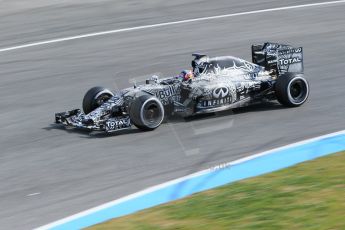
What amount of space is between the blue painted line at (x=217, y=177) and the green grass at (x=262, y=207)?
0.46 meters

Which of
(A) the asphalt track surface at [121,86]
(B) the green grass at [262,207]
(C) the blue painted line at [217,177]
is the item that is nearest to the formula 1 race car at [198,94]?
(A) the asphalt track surface at [121,86]

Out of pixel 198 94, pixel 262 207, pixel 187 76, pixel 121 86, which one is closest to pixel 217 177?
pixel 262 207

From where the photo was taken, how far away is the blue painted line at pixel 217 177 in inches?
380

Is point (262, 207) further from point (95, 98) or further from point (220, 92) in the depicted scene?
point (95, 98)

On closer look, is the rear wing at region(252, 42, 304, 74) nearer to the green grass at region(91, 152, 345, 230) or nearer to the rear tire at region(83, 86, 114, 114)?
the rear tire at region(83, 86, 114, 114)

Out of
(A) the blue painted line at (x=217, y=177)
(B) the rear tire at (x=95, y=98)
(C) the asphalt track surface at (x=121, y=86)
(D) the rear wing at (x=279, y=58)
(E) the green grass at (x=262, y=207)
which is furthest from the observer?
(D) the rear wing at (x=279, y=58)

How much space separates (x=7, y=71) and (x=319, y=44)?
8.00 metres

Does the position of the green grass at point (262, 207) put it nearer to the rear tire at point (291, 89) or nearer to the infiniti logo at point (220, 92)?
→ the infiniti logo at point (220, 92)

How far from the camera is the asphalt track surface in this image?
11102 millimetres

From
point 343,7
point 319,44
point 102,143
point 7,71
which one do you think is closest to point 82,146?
point 102,143

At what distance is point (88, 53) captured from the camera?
66.8ft

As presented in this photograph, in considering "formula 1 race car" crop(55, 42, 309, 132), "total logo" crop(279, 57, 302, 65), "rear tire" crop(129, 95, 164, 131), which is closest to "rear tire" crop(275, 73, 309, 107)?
"formula 1 race car" crop(55, 42, 309, 132)

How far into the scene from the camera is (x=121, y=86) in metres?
14.3

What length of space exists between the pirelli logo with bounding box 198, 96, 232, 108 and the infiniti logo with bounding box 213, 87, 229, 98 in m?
0.08
